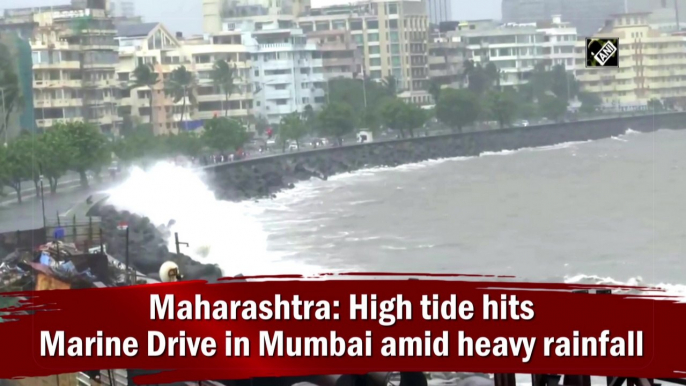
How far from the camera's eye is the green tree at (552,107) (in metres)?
3.22

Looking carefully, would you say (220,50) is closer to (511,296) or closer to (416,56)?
(416,56)

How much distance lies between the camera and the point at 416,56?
128 inches

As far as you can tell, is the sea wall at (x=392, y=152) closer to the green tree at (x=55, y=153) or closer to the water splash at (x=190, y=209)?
the water splash at (x=190, y=209)

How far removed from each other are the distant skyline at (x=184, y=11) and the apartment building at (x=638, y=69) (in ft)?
1.00

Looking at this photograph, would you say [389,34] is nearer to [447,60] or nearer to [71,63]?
[447,60]

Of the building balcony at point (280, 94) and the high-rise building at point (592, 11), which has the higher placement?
the high-rise building at point (592, 11)

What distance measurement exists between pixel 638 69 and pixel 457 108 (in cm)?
53

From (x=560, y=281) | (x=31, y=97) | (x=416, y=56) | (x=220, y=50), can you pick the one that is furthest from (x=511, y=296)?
(x=31, y=97)

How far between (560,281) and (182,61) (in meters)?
1.28

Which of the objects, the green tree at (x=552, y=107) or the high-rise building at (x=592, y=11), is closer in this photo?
the high-rise building at (x=592, y=11)

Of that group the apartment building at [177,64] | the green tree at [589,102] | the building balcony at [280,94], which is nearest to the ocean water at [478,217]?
the green tree at [589,102]

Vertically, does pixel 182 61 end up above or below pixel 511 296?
above

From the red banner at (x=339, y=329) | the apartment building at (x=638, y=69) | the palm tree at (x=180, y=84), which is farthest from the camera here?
the palm tree at (x=180, y=84)

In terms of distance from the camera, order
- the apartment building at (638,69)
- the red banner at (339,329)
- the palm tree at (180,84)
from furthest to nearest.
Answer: the palm tree at (180,84) < the apartment building at (638,69) < the red banner at (339,329)
